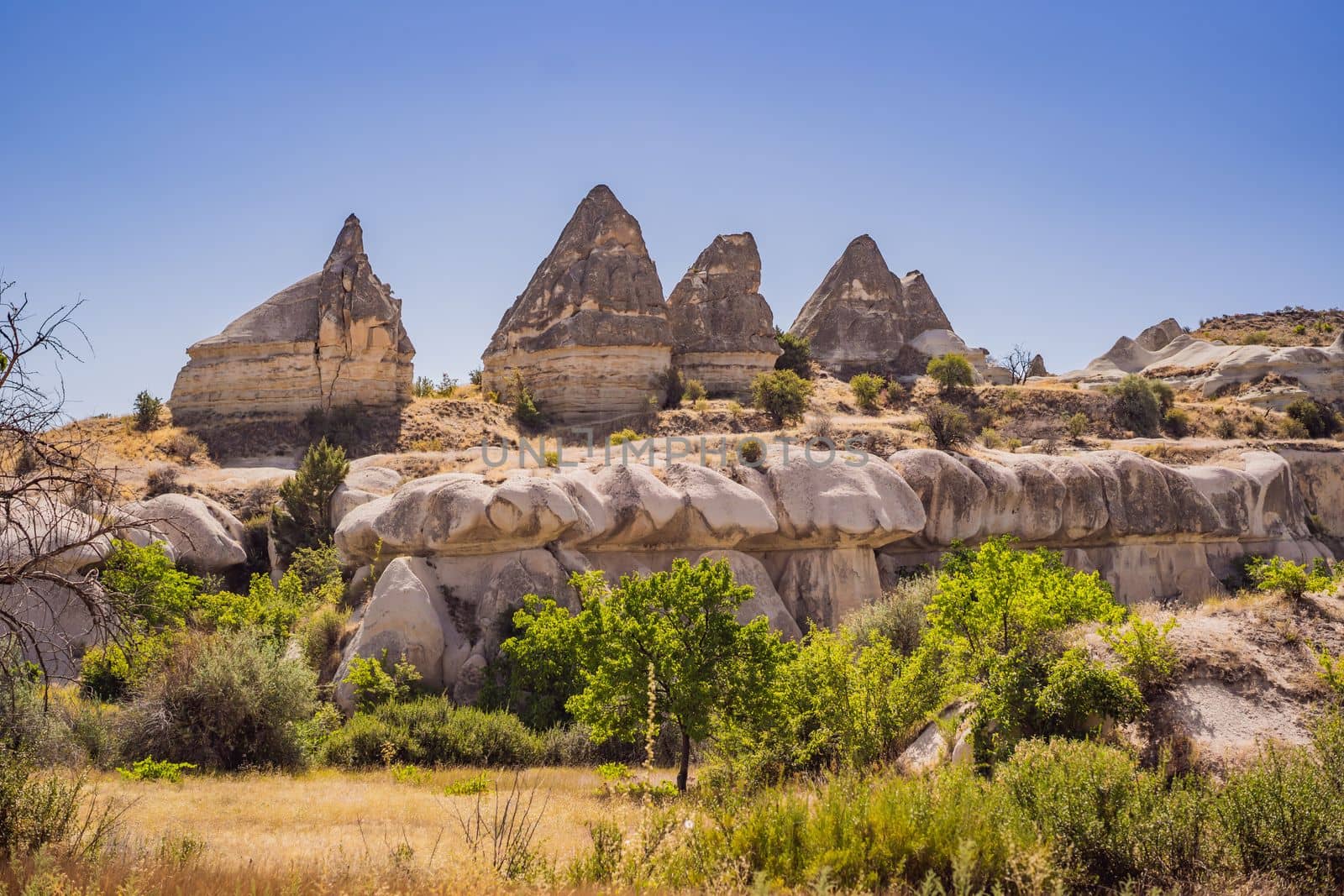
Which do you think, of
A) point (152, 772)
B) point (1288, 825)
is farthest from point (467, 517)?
point (1288, 825)

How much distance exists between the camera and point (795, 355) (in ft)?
139

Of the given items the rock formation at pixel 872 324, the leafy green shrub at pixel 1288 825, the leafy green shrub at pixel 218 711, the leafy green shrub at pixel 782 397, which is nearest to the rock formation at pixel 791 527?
the leafy green shrub at pixel 218 711

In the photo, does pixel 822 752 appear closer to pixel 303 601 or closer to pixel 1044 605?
pixel 1044 605

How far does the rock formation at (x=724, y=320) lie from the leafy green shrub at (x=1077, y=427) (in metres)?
11.3

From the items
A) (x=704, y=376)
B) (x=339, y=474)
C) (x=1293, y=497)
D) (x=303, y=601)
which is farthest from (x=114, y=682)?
(x=1293, y=497)

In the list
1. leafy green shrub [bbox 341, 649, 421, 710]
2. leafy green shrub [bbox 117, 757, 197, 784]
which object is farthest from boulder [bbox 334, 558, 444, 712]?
leafy green shrub [bbox 117, 757, 197, 784]

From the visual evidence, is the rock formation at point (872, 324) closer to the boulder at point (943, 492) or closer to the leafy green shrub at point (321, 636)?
A: the boulder at point (943, 492)

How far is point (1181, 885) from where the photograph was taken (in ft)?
21.7

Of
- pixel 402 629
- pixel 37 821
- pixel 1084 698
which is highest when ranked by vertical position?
pixel 37 821

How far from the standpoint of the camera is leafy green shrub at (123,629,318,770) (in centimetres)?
1294

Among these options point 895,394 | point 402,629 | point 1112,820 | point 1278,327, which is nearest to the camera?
point 1112,820

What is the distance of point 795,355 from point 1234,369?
1766 cm

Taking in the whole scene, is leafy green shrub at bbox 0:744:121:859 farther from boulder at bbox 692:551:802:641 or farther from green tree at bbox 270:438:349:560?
green tree at bbox 270:438:349:560

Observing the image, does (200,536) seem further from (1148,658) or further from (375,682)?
(1148,658)
